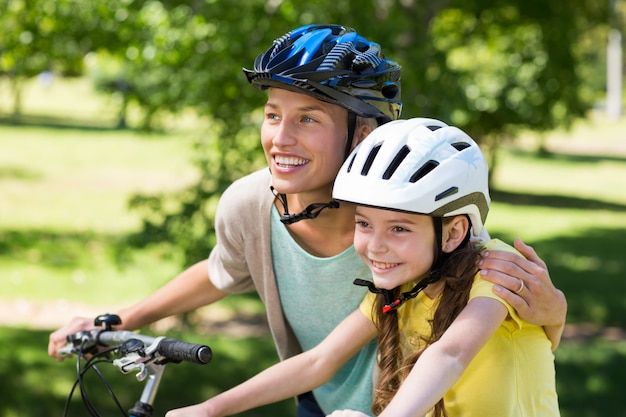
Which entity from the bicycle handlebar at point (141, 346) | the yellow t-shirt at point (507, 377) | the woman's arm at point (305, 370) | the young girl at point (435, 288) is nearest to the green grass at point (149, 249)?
the bicycle handlebar at point (141, 346)

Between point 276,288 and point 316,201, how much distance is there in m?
0.37

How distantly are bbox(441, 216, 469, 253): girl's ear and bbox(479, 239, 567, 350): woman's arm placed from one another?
0.30 ft

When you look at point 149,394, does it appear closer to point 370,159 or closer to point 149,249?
point 370,159

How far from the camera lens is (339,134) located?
3029 millimetres

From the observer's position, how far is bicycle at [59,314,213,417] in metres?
2.71

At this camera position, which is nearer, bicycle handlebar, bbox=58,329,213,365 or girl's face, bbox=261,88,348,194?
bicycle handlebar, bbox=58,329,213,365

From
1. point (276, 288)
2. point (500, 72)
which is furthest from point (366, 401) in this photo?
point (500, 72)

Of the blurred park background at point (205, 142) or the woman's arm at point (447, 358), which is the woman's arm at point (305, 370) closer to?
the woman's arm at point (447, 358)

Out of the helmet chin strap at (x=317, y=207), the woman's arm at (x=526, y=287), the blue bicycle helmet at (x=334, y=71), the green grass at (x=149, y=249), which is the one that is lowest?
the green grass at (x=149, y=249)

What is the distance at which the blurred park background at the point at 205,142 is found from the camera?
25.9 ft

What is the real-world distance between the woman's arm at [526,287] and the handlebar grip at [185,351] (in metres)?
0.80

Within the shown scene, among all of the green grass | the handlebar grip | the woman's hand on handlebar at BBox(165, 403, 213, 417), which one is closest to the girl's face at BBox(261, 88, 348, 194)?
the handlebar grip

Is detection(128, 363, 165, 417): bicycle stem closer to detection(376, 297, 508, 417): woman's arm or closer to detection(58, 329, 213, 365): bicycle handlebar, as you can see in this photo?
detection(58, 329, 213, 365): bicycle handlebar

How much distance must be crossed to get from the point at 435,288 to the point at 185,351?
0.75 m
